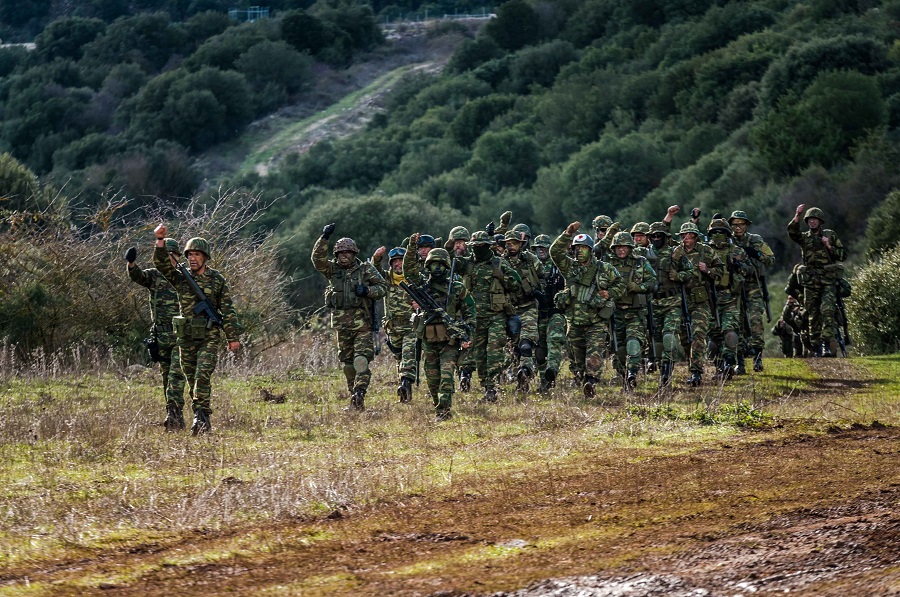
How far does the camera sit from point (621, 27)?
86312 mm

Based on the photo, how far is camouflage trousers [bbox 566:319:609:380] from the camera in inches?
663

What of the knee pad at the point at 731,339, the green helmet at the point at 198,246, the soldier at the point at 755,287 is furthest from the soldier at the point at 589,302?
the green helmet at the point at 198,246

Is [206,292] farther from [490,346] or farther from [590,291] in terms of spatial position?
[590,291]

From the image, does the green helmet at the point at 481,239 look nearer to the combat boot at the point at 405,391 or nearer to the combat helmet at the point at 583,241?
the combat helmet at the point at 583,241

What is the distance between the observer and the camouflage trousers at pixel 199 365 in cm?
1391

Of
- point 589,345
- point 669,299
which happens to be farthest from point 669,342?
point 589,345

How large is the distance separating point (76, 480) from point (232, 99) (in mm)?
71386

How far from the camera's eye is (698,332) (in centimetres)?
1853

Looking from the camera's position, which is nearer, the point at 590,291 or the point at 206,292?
the point at 206,292

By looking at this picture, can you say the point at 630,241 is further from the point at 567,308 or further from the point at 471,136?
the point at 471,136

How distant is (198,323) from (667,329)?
23.0ft

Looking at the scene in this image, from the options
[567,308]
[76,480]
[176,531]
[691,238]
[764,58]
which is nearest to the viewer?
[176,531]

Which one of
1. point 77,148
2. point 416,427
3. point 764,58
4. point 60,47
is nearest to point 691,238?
point 416,427

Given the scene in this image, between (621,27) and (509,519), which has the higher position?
(621,27)
